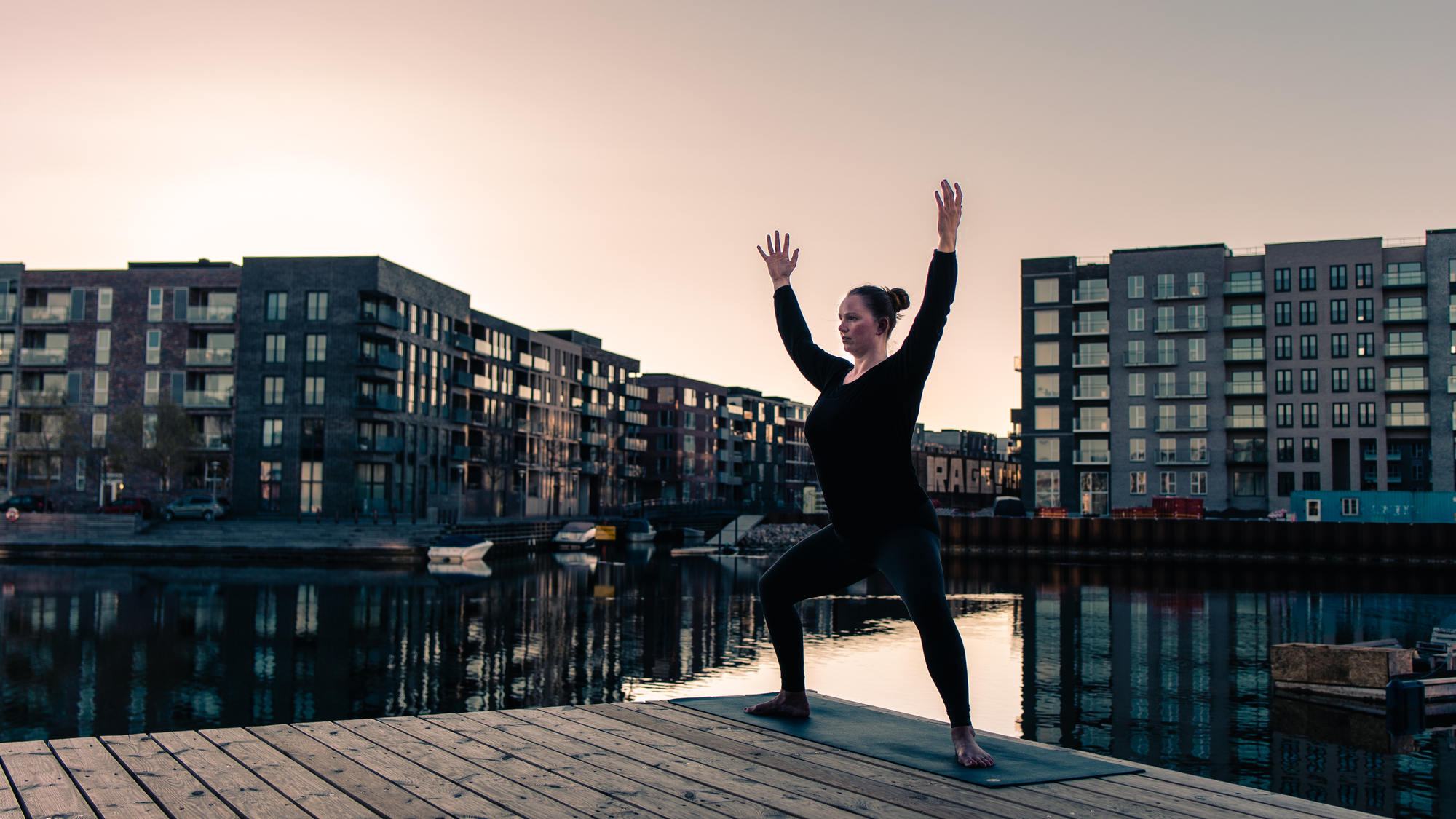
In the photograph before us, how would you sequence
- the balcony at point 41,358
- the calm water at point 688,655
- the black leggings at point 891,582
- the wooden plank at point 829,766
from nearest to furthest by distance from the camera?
1. the wooden plank at point 829,766
2. the black leggings at point 891,582
3. the calm water at point 688,655
4. the balcony at point 41,358

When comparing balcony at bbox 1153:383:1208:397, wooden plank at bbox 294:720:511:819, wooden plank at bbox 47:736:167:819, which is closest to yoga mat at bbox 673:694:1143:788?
wooden plank at bbox 294:720:511:819

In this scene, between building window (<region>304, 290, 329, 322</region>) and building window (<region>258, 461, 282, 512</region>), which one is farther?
building window (<region>304, 290, 329, 322</region>)

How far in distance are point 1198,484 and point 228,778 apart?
89.7m

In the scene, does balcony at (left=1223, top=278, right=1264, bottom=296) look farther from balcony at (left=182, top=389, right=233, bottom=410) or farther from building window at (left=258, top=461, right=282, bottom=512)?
balcony at (left=182, top=389, right=233, bottom=410)

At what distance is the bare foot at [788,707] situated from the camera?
20.3 feet

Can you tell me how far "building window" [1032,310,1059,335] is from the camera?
90.4 m

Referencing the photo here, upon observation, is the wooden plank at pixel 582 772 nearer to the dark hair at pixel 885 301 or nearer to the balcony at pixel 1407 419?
the dark hair at pixel 885 301

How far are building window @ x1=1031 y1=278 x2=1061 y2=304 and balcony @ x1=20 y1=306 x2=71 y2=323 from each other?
2903 inches

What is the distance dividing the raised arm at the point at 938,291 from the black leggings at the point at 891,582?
87 centimetres

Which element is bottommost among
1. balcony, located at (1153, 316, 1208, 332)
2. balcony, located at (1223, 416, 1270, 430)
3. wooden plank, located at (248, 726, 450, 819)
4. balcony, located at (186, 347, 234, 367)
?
wooden plank, located at (248, 726, 450, 819)

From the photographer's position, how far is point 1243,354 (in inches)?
3361

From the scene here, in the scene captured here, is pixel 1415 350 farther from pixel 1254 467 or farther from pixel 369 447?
pixel 369 447

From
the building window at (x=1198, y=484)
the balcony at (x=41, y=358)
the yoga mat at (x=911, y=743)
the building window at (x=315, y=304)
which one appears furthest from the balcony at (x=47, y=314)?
the yoga mat at (x=911, y=743)

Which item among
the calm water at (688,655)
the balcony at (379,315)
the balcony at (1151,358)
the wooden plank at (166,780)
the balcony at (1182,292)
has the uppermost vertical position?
the balcony at (1182,292)
